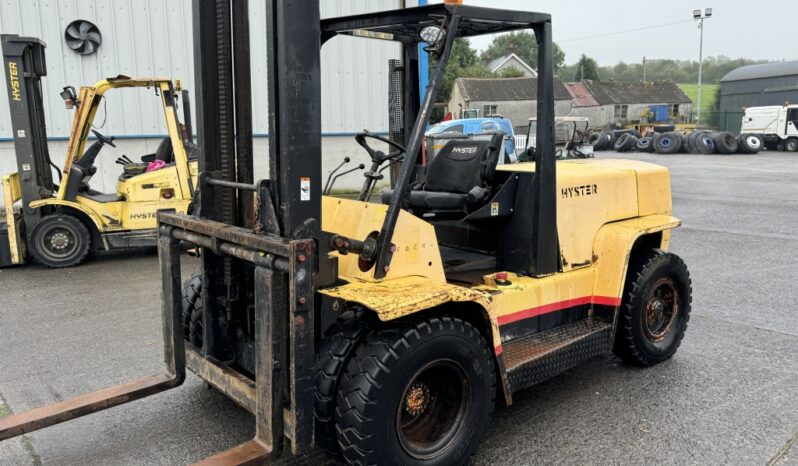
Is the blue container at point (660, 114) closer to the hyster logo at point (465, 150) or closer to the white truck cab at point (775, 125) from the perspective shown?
the white truck cab at point (775, 125)

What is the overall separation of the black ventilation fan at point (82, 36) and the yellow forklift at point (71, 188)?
4.66 meters

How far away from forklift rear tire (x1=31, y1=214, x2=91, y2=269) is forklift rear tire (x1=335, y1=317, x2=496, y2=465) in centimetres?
729

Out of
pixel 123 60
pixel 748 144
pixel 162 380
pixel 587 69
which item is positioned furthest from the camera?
pixel 587 69

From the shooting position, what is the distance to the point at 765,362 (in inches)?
204

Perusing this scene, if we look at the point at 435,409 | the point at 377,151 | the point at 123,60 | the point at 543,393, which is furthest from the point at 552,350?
the point at 123,60

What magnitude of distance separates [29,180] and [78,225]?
0.94 meters

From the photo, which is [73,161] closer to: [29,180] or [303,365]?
[29,180]

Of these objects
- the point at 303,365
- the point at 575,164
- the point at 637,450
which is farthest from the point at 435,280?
the point at 575,164

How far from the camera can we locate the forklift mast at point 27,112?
29.5ft

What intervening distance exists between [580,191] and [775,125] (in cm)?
3650

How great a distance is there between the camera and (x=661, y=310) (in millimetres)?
5184

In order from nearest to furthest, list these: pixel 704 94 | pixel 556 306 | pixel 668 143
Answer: pixel 556 306, pixel 668 143, pixel 704 94

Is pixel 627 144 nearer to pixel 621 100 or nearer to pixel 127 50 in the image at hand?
pixel 127 50

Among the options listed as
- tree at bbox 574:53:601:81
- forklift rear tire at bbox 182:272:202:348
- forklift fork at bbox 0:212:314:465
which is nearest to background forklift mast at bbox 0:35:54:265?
forklift rear tire at bbox 182:272:202:348
